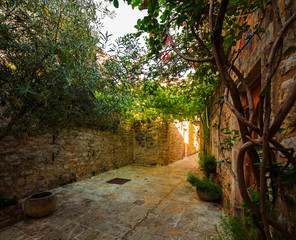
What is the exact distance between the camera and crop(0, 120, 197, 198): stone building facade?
3170mm

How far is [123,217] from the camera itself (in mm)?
2512

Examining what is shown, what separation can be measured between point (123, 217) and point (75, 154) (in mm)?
3112

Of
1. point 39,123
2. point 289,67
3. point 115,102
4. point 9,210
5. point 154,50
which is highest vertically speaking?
point 154,50

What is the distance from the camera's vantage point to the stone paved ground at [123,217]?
2.06 m

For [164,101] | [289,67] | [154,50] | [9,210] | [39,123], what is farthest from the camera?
[164,101]

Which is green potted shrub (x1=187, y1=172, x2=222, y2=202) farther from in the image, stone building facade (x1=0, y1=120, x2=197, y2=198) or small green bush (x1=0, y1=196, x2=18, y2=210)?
small green bush (x1=0, y1=196, x2=18, y2=210)

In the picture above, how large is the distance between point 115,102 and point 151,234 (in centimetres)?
219

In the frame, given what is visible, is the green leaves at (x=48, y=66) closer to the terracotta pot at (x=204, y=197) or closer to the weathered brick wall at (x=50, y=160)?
the weathered brick wall at (x=50, y=160)

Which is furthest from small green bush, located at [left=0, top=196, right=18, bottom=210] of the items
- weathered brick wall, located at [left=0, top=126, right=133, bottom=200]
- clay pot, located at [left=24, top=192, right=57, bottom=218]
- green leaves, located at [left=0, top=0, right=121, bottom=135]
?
green leaves, located at [left=0, top=0, right=121, bottom=135]

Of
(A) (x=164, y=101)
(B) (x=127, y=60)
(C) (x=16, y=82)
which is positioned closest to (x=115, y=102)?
(B) (x=127, y=60)

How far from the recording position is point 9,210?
2502 mm

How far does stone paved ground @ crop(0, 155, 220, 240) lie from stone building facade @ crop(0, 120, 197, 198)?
27.6 inches

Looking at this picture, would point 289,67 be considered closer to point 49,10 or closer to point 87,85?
point 87,85

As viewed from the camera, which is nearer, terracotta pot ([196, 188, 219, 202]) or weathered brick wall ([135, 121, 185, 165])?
terracotta pot ([196, 188, 219, 202])
